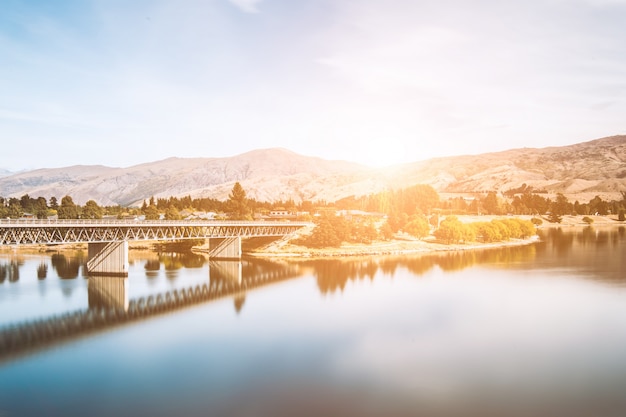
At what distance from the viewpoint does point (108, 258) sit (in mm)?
74188

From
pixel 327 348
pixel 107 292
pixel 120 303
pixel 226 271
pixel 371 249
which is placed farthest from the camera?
pixel 371 249

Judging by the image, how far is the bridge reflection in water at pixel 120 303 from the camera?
42812 millimetres

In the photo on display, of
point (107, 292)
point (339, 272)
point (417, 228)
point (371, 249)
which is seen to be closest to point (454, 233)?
point (417, 228)

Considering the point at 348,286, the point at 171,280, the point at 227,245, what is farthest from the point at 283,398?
the point at 227,245

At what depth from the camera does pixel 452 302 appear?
59.2m

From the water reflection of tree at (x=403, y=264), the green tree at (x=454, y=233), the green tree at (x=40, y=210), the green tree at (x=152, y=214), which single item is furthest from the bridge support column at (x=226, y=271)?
the green tree at (x=40, y=210)

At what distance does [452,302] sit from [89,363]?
127ft

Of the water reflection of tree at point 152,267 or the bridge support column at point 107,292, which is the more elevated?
the water reflection of tree at point 152,267

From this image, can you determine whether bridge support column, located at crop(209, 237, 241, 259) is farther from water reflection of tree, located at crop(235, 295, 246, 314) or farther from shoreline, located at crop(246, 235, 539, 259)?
water reflection of tree, located at crop(235, 295, 246, 314)

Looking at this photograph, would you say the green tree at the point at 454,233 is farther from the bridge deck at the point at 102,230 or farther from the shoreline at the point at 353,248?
the bridge deck at the point at 102,230

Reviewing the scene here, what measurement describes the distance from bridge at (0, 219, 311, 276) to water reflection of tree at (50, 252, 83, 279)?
4216 mm

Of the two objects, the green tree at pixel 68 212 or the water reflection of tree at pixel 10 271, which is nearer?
the water reflection of tree at pixel 10 271

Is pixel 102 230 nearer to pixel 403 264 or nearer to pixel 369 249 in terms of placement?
pixel 403 264

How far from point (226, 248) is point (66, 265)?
89.8ft
